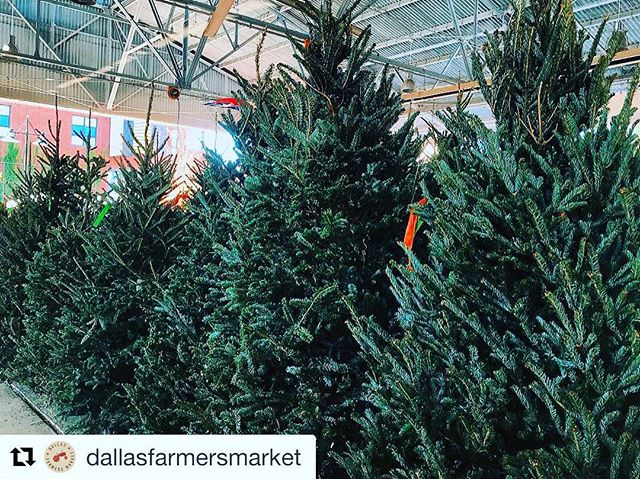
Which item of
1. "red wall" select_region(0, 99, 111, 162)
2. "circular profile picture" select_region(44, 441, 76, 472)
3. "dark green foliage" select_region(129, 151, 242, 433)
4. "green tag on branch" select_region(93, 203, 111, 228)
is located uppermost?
"red wall" select_region(0, 99, 111, 162)

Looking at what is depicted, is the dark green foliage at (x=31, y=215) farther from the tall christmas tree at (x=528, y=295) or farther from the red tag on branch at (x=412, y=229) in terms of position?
the tall christmas tree at (x=528, y=295)

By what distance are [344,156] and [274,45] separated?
40.8ft

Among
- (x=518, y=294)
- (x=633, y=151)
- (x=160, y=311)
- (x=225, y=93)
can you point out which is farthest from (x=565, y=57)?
(x=225, y=93)

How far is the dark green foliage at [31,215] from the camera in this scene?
514 centimetres

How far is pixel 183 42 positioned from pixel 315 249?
10.7 meters

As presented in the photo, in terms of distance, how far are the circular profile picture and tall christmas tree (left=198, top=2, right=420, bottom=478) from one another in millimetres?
607

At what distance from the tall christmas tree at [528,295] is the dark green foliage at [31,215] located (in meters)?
4.07

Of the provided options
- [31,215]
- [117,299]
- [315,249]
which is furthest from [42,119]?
[315,249]

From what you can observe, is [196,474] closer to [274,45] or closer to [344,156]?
[344,156]

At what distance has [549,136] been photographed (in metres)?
1.63
